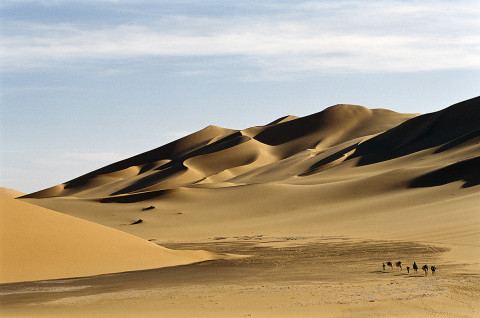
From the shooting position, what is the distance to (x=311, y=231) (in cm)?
3728

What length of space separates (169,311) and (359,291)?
164 inches

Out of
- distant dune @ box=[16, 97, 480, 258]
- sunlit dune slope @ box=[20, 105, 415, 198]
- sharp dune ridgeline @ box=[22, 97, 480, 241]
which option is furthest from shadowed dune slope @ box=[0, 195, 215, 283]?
sunlit dune slope @ box=[20, 105, 415, 198]

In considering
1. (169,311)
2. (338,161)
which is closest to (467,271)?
(169,311)

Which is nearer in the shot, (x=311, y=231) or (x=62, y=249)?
(x=62, y=249)

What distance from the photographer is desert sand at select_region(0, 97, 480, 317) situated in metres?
15.6

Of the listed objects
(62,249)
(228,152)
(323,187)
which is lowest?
(62,249)

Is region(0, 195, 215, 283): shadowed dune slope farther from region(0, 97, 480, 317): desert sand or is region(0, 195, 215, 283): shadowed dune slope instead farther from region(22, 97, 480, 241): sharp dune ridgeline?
region(22, 97, 480, 241): sharp dune ridgeline

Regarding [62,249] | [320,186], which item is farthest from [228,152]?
[62,249]

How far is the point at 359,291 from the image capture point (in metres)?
16.4

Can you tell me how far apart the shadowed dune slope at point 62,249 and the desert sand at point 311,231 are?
1.24m

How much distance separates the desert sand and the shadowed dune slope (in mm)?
1244

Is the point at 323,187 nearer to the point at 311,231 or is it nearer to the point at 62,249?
the point at 311,231

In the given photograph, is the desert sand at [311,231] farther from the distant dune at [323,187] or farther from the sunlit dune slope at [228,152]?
the sunlit dune slope at [228,152]

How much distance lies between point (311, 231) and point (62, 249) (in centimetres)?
1660
